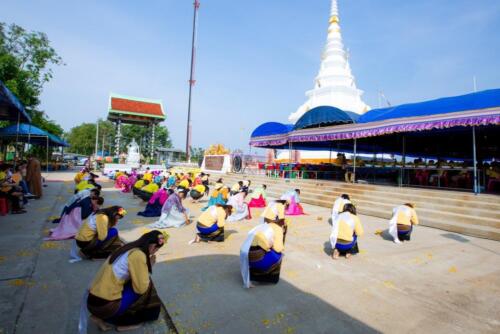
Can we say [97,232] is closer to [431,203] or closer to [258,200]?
[258,200]

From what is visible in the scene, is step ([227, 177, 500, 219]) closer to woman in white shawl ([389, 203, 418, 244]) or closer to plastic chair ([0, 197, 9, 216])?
woman in white shawl ([389, 203, 418, 244])

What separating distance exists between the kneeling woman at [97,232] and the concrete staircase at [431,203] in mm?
7741

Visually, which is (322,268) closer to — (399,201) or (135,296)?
(135,296)

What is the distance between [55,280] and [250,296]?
265 centimetres

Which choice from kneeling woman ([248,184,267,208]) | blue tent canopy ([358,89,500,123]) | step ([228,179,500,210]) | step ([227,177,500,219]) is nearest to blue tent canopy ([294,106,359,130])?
blue tent canopy ([358,89,500,123])

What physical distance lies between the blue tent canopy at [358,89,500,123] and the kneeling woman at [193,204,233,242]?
8325 millimetres

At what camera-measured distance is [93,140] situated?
2427 inches

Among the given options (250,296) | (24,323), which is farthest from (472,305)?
(24,323)

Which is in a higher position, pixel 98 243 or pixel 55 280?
pixel 98 243

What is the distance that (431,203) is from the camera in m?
8.25

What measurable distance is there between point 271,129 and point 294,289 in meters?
13.8

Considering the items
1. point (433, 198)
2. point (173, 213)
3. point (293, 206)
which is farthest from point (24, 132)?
point (433, 198)

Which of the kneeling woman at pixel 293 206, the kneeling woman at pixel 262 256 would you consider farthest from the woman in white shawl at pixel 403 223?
the kneeling woman at pixel 262 256

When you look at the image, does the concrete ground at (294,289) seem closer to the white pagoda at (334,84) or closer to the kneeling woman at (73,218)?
the kneeling woman at (73,218)
